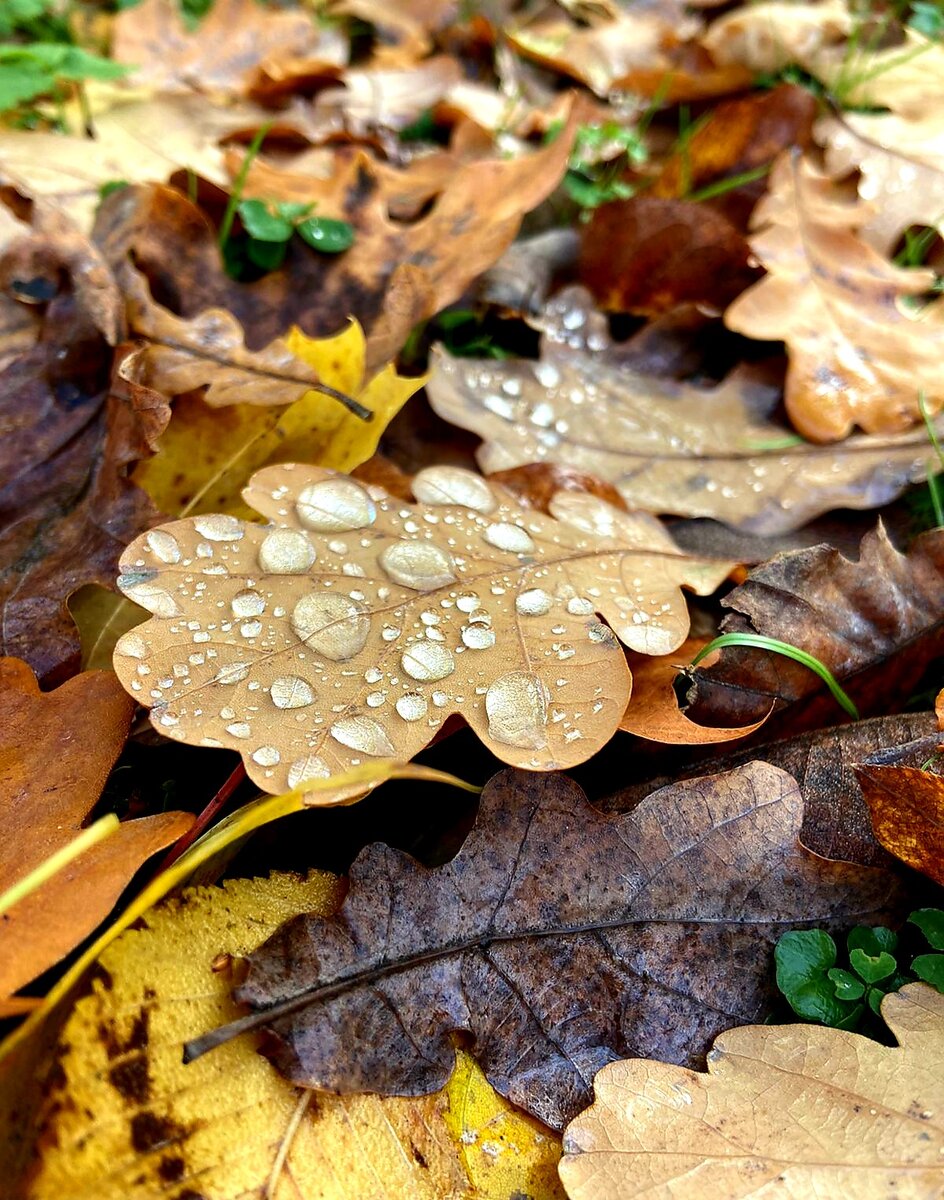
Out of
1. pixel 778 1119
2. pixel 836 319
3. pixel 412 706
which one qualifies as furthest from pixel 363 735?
pixel 836 319

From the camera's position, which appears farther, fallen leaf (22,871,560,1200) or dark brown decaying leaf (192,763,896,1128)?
Result: dark brown decaying leaf (192,763,896,1128)

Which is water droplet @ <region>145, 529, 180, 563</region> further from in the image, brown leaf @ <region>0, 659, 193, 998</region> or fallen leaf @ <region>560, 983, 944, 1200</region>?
fallen leaf @ <region>560, 983, 944, 1200</region>

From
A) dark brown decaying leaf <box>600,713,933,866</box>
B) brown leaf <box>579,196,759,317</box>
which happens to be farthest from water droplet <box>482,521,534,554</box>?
brown leaf <box>579,196,759,317</box>

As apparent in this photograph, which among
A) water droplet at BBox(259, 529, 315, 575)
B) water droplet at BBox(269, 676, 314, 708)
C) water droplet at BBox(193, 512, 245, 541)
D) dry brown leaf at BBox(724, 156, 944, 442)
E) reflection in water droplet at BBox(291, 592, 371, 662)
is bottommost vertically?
water droplet at BBox(269, 676, 314, 708)

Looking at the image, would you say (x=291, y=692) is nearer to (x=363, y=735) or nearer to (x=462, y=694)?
(x=363, y=735)

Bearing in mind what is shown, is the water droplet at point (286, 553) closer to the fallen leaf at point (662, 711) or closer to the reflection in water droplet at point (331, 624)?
the reflection in water droplet at point (331, 624)

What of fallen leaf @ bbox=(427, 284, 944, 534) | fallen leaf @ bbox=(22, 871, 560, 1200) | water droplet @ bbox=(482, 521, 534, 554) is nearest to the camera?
fallen leaf @ bbox=(22, 871, 560, 1200)

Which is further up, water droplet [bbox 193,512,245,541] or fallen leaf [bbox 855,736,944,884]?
water droplet [bbox 193,512,245,541]
